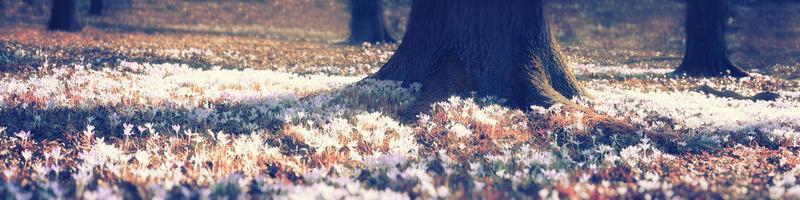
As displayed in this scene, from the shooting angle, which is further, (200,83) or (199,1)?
(199,1)

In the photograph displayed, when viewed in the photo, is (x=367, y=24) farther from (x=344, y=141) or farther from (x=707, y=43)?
(x=344, y=141)

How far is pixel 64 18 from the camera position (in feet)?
81.8

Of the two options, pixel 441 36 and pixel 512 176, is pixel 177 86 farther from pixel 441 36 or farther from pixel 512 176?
pixel 512 176

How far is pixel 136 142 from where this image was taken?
605 centimetres

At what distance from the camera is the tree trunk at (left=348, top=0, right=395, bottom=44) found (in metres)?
27.4

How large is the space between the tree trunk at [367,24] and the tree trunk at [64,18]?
10.4 metres

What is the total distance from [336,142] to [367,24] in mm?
22058

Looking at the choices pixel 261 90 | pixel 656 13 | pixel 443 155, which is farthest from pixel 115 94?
pixel 656 13

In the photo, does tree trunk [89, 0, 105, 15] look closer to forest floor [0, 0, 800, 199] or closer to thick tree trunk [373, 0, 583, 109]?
forest floor [0, 0, 800, 199]

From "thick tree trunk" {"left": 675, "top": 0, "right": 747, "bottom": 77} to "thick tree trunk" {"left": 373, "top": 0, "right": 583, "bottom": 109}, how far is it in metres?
10.2

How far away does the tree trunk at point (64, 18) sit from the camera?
24750 millimetres

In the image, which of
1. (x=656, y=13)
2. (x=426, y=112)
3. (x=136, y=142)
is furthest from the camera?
(x=656, y=13)

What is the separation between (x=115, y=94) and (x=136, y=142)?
7.44 ft

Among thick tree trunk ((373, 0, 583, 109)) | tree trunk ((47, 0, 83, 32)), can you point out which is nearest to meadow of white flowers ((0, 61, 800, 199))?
thick tree trunk ((373, 0, 583, 109))
